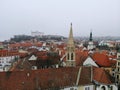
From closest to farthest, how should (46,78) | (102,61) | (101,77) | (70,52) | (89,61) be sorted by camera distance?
(46,78) < (101,77) < (70,52) < (89,61) < (102,61)

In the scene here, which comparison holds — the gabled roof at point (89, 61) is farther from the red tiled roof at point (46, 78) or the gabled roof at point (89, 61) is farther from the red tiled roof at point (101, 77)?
the red tiled roof at point (101, 77)

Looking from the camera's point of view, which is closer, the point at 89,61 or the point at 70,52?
the point at 70,52

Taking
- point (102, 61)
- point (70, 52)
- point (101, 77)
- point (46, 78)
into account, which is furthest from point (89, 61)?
point (46, 78)

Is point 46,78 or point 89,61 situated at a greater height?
point 46,78

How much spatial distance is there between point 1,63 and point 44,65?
31529 millimetres

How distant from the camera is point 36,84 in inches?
1259

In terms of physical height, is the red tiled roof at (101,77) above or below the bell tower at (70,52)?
below

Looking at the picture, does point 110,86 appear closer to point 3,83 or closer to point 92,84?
point 92,84

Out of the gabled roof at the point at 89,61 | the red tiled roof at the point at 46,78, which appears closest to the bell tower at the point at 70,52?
the red tiled roof at the point at 46,78

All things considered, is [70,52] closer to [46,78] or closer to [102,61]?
[102,61]

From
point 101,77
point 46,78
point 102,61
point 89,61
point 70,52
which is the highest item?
point 70,52

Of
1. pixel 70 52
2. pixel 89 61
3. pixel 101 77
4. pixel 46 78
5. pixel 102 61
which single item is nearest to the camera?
pixel 46 78

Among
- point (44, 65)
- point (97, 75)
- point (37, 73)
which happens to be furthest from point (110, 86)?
point (44, 65)

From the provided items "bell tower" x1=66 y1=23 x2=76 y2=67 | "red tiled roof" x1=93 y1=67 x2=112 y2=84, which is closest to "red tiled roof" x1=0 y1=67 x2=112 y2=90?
"red tiled roof" x1=93 y1=67 x2=112 y2=84
